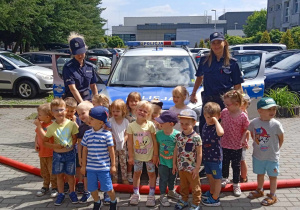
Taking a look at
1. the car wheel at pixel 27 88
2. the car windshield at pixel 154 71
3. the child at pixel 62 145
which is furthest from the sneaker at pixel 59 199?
the car wheel at pixel 27 88

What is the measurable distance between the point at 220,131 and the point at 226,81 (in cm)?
106

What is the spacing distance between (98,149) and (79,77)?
61.7 inches

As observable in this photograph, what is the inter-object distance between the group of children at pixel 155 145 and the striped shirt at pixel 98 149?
1cm

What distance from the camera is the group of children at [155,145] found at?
3.84 meters

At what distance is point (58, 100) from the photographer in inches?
162

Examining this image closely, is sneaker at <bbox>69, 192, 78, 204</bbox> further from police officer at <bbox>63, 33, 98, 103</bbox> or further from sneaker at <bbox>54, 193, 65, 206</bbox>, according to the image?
police officer at <bbox>63, 33, 98, 103</bbox>

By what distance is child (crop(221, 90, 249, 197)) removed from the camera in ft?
14.0

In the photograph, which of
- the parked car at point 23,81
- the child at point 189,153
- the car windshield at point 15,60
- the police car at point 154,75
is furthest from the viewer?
the car windshield at point 15,60

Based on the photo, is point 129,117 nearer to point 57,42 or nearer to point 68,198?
point 68,198

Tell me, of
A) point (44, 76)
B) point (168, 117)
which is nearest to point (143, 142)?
point (168, 117)

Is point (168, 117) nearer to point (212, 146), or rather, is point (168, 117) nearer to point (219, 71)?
point (212, 146)

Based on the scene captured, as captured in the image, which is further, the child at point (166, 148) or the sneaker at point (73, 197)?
the sneaker at point (73, 197)

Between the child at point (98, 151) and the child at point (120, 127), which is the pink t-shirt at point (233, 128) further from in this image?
the child at point (98, 151)

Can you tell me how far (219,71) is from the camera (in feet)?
15.2
